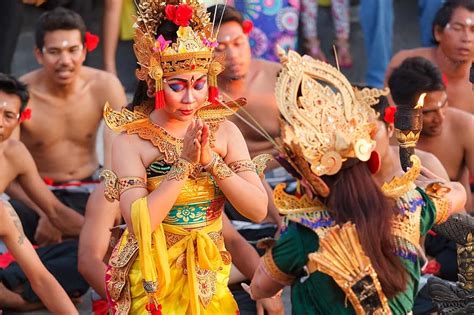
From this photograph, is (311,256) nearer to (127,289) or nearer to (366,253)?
(366,253)

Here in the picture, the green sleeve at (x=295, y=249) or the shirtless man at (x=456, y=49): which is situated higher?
the green sleeve at (x=295, y=249)

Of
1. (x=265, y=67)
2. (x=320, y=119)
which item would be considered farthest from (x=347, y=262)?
(x=265, y=67)

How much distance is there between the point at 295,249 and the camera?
4055 mm

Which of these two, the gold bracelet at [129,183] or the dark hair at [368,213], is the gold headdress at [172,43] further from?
the dark hair at [368,213]

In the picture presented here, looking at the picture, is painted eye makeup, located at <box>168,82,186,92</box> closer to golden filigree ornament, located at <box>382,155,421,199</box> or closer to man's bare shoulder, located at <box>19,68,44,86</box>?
golden filigree ornament, located at <box>382,155,421,199</box>

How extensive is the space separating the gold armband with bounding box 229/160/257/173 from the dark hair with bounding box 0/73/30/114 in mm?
2247

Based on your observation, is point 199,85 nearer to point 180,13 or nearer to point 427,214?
point 180,13

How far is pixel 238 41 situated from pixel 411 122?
259cm

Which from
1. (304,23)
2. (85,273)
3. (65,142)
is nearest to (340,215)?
(85,273)

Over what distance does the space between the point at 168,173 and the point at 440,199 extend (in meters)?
0.93

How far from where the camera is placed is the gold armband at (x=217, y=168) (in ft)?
14.9

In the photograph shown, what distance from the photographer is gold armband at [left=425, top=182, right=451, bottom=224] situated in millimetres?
4223

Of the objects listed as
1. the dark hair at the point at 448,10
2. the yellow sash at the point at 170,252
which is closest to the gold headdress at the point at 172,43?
the yellow sash at the point at 170,252

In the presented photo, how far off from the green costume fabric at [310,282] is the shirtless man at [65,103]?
357 centimetres
